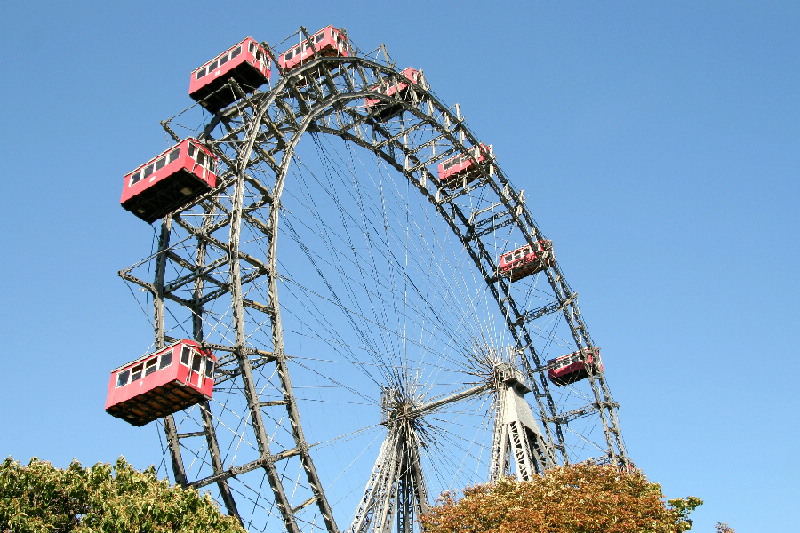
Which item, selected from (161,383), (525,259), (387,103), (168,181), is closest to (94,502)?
(161,383)

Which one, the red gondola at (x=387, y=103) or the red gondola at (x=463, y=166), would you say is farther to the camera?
the red gondola at (x=463, y=166)

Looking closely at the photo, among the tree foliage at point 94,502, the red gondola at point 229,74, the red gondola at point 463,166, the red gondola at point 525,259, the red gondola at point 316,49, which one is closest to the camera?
the tree foliage at point 94,502

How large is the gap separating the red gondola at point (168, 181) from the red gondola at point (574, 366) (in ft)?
82.9

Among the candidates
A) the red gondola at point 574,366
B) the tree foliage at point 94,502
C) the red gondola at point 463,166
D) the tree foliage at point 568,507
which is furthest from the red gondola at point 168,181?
the red gondola at point 574,366

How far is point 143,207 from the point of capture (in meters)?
28.3

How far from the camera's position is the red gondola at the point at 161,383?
2389 centimetres

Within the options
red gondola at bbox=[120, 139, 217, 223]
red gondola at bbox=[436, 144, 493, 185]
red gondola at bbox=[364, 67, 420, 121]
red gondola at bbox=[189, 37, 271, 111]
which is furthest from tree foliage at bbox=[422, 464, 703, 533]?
red gondola at bbox=[436, 144, 493, 185]

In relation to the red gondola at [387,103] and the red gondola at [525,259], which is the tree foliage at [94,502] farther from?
the red gondola at [525,259]

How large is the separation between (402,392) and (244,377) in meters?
9.04

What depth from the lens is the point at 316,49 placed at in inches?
1372

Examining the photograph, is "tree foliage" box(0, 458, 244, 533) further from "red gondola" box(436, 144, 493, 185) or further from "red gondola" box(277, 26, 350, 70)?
"red gondola" box(436, 144, 493, 185)

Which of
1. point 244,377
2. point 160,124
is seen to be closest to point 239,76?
point 160,124

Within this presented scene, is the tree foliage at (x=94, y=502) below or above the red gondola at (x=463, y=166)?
below

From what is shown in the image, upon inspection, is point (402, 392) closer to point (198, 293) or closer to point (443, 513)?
point (443, 513)
